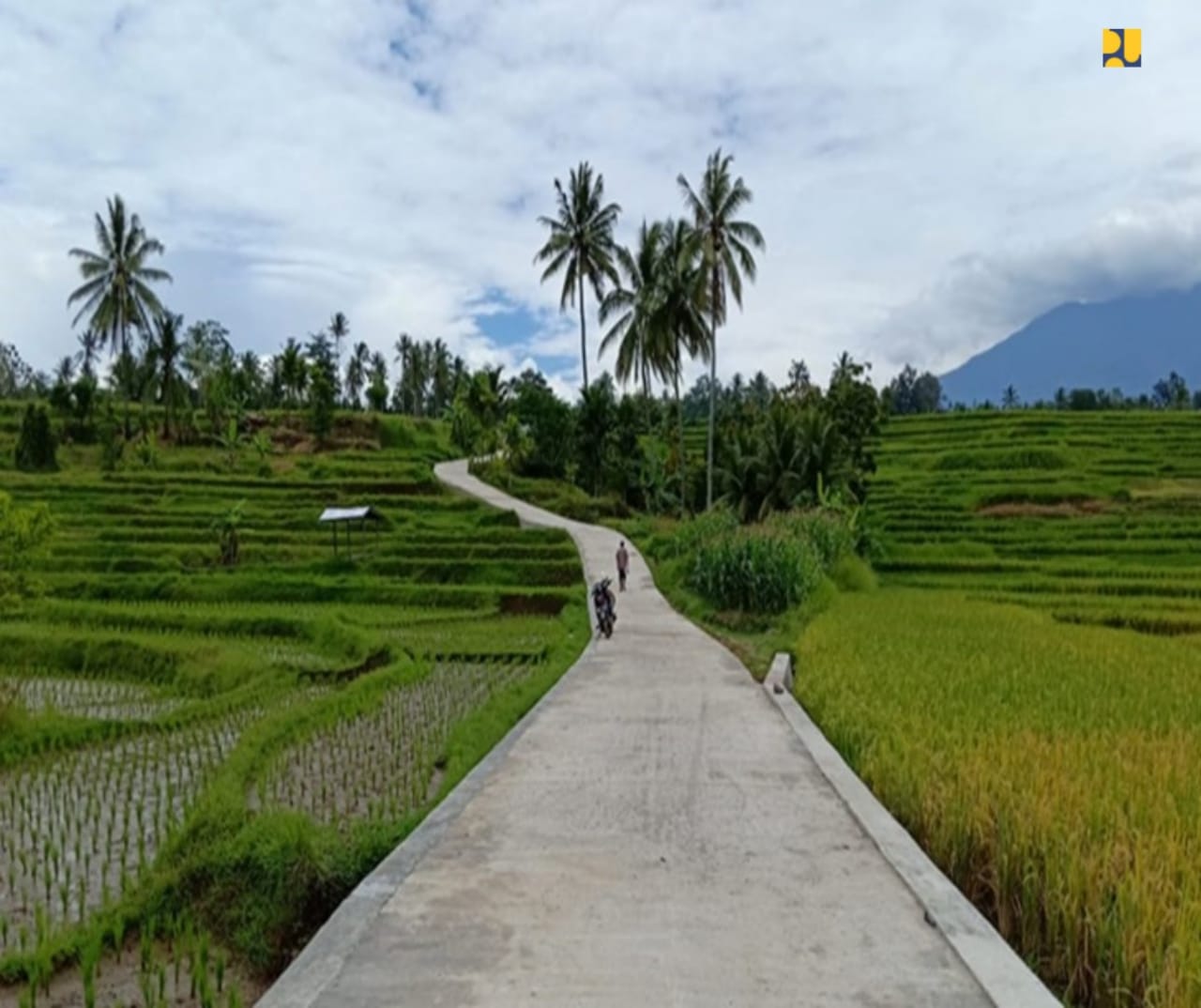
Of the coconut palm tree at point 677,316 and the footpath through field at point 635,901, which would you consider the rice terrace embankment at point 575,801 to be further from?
the coconut palm tree at point 677,316

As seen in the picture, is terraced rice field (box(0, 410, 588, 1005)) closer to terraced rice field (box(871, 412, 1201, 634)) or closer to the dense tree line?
the dense tree line

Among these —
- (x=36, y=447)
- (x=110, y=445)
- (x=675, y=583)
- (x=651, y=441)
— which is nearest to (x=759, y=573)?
(x=675, y=583)

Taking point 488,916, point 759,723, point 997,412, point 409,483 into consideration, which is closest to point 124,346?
point 409,483

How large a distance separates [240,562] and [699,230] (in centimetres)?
1564

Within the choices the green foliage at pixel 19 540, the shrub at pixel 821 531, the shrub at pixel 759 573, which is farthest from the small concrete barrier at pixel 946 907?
the shrub at pixel 821 531

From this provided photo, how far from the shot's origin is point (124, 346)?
142 feet

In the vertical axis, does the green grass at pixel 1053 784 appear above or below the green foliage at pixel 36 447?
below

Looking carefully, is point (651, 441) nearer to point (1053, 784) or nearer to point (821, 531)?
point (821, 531)

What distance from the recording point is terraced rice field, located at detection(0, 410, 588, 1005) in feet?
17.7

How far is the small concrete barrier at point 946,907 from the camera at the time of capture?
3510 mm

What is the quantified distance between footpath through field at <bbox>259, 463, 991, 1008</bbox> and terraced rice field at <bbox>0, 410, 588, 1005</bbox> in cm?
82

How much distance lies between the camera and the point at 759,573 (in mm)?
17547

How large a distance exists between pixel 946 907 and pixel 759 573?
1339 centimetres

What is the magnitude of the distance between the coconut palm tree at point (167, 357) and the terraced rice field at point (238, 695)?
1203 cm
